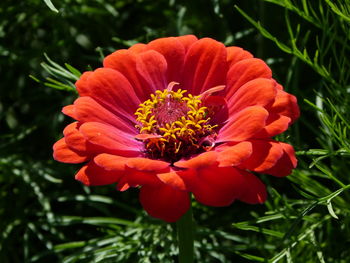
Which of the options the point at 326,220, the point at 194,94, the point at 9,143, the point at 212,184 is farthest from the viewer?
the point at 9,143

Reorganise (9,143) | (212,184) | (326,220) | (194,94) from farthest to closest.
Result: (9,143), (326,220), (194,94), (212,184)

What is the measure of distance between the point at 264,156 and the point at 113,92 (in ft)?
0.68

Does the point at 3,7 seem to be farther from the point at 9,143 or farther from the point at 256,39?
the point at 256,39

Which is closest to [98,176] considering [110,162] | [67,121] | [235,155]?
[110,162]

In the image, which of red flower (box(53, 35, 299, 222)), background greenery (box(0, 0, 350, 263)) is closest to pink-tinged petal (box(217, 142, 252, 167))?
red flower (box(53, 35, 299, 222))

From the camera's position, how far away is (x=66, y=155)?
0.66 metres

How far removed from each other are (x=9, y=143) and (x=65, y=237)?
18 cm

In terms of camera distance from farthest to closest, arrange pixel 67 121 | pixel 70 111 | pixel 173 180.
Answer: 1. pixel 67 121
2. pixel 70 111
3. pixel 173 180

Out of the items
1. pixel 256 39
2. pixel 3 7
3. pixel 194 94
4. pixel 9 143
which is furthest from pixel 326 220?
pixel 3 7

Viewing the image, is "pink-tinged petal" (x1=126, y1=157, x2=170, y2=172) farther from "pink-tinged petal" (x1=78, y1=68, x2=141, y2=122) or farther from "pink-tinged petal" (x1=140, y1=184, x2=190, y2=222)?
"pink-tinged petal" (x1=78, y1=68, x2=141, y2=122)

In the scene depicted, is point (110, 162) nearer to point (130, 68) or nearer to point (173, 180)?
point (173, 180)

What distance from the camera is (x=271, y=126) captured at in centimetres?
65

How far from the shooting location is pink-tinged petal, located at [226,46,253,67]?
75 centimetres

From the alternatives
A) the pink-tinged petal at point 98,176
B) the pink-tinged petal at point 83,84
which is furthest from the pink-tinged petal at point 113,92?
the pink-tinged petal at point 98,176
